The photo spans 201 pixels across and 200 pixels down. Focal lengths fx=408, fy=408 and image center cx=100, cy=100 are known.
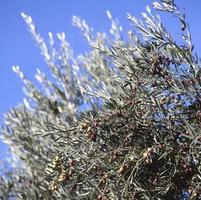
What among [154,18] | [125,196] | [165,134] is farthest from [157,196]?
[154,18]

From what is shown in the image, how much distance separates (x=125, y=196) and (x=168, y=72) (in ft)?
3.43

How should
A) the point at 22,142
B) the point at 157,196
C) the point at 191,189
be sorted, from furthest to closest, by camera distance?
the point at 22,142 < the point at 157,196 < the point at 191,189

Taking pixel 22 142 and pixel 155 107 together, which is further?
pixel 22 142

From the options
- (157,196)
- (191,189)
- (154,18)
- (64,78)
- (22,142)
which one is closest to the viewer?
(191,189)

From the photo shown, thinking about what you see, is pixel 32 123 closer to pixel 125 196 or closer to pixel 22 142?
pixel 22 142

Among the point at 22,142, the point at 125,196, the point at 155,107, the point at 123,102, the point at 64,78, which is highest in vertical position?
the point at 64,78

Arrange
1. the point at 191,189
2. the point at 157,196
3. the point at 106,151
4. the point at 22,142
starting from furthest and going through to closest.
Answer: the point at 22,142, the point at 106,151, the point at 157,196, the point at 191,189

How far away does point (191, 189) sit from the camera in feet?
9.33

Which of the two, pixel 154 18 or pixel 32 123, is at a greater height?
pixel 32 123

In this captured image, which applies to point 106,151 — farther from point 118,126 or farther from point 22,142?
point 22,142

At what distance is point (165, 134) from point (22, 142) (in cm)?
521

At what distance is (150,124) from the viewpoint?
3.04 m

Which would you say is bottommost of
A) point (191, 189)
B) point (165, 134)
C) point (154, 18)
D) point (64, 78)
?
point (191, 189)

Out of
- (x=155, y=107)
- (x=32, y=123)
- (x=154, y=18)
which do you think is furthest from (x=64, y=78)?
(x=155, y=107)
